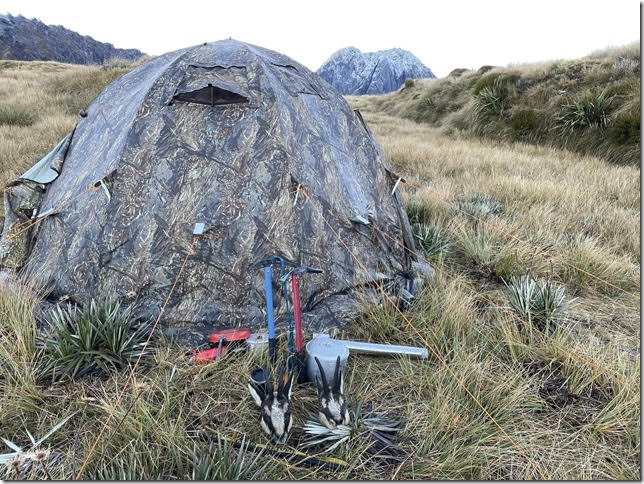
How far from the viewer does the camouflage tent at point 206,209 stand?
3.29 metres

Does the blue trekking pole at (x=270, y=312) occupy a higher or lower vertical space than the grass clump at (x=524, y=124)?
lower

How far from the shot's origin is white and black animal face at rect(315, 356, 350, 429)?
2.33m

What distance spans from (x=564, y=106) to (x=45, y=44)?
100599 mm

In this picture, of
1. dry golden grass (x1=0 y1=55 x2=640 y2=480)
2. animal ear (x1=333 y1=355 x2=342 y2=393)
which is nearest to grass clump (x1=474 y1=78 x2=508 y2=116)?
dry golden grass (x1=0 y1=55 x2=640 y2=480)

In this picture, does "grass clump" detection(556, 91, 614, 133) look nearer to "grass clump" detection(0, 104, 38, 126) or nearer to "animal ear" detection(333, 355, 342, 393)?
"animal ear" detection(333, 355, 342, 393)

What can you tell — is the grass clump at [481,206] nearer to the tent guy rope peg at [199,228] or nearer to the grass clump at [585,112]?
the tent guy rope peg at [199,228]

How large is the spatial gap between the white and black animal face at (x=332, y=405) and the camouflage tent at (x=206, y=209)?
3.31ft

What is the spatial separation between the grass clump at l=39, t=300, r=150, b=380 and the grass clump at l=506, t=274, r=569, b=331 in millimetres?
3175

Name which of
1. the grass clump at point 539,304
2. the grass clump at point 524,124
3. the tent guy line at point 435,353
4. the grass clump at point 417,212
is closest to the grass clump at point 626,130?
the grass clump at point 524,124

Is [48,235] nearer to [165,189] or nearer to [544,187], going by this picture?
[165,189]

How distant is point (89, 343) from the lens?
9.20 ft

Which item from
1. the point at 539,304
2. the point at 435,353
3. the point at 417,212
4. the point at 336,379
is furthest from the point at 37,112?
the point at 539,304

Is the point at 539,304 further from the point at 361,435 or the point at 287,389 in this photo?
the point at 287,389

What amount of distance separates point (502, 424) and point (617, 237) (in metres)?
4.04
